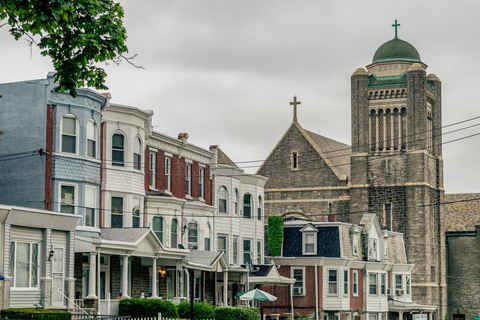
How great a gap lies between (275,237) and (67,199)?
73.9 ft

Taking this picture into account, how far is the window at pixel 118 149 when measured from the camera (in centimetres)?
3925

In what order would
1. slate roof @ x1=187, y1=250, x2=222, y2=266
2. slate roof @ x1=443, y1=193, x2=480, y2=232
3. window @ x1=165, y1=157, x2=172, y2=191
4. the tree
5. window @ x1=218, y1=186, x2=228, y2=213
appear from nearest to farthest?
the tree
slate roof @ x1=187, y1=250, x2=222, y2=266
window @ x1=165, y1=157, x2=172, y2=191
window @ x1=218, y1=186, x2=228, y2=213
slate roof @ x1=443, y1=193, x2=480, y2=232

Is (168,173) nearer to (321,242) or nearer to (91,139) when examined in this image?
(91,139)

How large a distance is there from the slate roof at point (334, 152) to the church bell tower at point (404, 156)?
2953 mm

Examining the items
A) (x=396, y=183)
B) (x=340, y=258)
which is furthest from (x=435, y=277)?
(x=340, y=258)

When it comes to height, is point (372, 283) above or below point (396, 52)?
below

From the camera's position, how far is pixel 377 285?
59438mm

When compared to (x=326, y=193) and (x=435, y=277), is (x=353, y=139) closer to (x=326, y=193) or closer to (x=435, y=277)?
(x=326, y=193)

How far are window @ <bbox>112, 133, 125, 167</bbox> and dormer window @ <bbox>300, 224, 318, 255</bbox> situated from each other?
750 inches

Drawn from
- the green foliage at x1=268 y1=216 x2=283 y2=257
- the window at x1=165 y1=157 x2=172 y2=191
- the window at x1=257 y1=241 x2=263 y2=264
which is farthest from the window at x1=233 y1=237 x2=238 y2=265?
the window at x1=165 y1=157 x2=172 y2=191

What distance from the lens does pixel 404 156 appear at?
7681cm

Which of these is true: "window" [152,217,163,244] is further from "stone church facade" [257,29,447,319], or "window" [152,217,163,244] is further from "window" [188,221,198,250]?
"stone church facade" [257,29,447,319]

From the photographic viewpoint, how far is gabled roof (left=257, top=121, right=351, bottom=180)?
78250 mm

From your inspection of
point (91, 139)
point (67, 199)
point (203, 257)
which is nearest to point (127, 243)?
point (67, 199)
